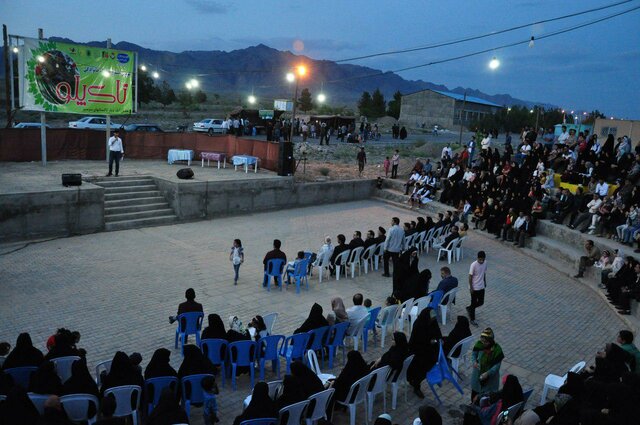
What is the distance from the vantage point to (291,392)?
18.7 ft

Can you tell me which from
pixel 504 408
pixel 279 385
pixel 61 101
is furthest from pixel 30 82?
pixel 504 408

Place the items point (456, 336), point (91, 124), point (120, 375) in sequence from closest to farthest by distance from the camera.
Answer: point (120, 375) → point (456, 336) → point (91, 124)

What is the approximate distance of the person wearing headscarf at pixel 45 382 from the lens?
5484 mm

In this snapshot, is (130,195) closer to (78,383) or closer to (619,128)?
(78,383)

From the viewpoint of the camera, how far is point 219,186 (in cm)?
1864

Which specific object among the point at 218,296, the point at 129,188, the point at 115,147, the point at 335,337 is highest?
the point at 115,147

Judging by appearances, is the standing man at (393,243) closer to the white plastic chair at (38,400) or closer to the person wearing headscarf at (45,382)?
the person wearing headscarf at (45,382)

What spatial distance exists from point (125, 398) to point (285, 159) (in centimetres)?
1618

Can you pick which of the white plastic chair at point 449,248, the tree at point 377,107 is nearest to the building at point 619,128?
the white plastic chair at point 449,248

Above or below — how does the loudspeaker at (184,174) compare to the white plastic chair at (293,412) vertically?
above

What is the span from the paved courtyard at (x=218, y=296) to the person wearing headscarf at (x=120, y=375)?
1.13 metres

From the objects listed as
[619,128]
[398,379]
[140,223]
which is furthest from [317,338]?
[619,128]

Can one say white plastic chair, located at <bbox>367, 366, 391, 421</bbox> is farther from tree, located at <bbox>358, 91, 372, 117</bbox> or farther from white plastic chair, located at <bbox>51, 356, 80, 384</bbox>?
tree, located at <bbox>358, 91, 372, 117</bbox>

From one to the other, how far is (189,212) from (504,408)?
1402 cm
